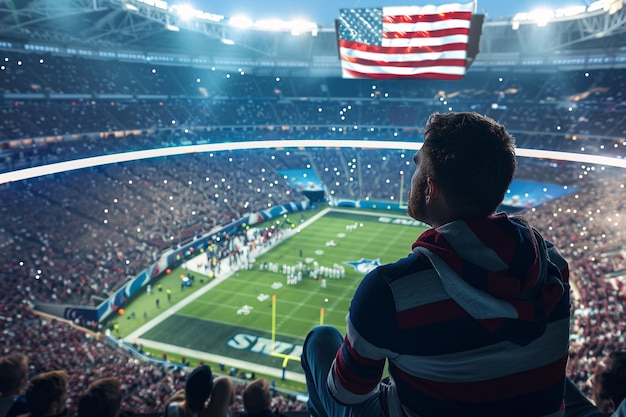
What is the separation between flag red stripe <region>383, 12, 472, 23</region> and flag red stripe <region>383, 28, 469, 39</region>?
0.87ft

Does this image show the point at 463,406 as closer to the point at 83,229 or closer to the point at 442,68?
the point at 442,68

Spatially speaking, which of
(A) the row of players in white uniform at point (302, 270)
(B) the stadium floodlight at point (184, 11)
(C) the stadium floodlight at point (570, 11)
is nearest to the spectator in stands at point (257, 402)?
(A) the row of players in white uniform at point (302, 270)

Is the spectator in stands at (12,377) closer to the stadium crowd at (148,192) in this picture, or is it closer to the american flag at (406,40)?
the stadium crowd at (148,192)

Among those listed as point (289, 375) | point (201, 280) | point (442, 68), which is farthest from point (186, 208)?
point (442, 68)

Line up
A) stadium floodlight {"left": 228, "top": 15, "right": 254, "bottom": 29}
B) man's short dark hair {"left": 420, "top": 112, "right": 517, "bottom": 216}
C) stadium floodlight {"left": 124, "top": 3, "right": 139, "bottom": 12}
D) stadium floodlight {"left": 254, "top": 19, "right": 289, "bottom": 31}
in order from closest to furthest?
man's short dark hair {"left": 420, "top": 112, "right": 517, "bottom": 216}, stadium floodlight {"left": 124, "top": 3, "right": 139, "bottom": 12}, stadium floodlight {"left": 228, "top": 15, "right": 254, "bottom": 29}, stadium floodlight {"left": 254, "top": 19, "right": 289, "bottom": 31}

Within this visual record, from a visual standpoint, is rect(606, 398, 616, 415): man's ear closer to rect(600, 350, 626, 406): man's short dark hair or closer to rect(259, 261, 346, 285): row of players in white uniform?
rect(600, 350, 626, 406): man's short dark hair

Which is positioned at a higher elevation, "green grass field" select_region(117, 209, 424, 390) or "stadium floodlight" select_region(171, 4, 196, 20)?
"stadium floodlight" select_region(171, 4, 196, 20)

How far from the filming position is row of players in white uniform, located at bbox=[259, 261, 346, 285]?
26.8 metres

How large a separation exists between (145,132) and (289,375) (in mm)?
30969

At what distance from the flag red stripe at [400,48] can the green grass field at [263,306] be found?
39.6 feet

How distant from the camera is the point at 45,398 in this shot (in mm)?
2758

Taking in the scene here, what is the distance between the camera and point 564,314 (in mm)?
1619

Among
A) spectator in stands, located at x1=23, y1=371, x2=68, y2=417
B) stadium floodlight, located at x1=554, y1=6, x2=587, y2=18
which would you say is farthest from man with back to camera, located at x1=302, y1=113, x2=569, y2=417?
stadium floodlight, located at x1=554, y1=6, x2=587, y2=18

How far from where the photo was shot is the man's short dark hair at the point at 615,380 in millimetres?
2465
